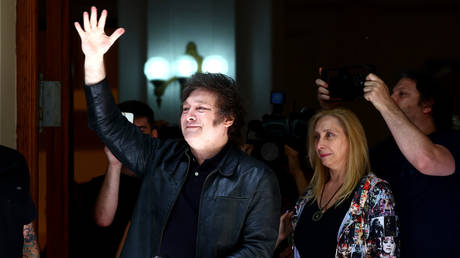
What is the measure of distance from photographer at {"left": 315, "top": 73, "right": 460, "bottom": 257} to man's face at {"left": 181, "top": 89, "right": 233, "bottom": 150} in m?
0.55

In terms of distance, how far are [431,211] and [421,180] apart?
0.36 feet

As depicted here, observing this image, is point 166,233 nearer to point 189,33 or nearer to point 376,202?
point 376,202

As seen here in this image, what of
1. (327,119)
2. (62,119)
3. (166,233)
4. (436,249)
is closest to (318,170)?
(327,119)

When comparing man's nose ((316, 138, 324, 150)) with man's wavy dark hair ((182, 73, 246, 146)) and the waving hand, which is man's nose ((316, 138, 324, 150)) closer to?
man's wavy dark hair ((182, 73, 246, 146))

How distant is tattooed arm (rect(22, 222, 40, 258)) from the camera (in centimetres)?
131

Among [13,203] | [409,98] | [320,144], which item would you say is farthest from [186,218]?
[409,98]

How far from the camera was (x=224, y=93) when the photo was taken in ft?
5.37

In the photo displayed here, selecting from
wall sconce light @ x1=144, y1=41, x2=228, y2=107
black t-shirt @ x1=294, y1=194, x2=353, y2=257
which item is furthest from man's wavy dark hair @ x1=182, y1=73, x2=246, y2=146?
wall sconce light @ x1=144, y1=41, x2=228, y2=107

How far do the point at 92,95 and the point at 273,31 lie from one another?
3.48 m

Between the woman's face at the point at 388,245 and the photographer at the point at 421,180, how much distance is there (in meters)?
0.12

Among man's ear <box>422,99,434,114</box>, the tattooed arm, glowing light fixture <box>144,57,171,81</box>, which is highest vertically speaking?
glowing light fixture <box>144,57,171,81</box>

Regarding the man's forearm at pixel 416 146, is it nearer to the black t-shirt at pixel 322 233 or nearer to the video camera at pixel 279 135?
the black t-shirt at pixel 322 233

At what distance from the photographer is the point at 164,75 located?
4676 millimetres

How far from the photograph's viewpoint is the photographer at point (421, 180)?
1719 mm
